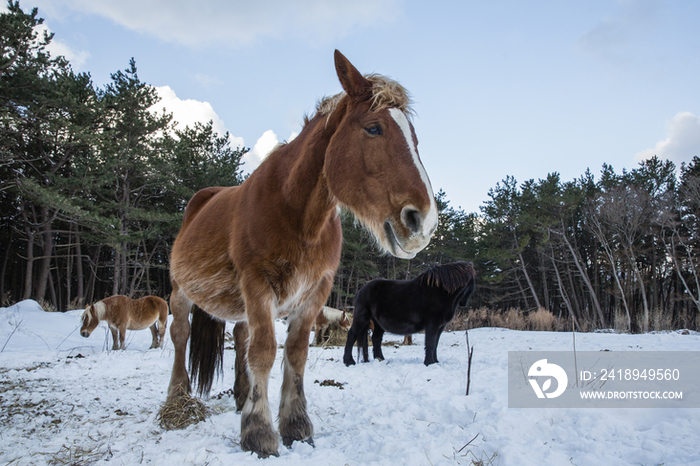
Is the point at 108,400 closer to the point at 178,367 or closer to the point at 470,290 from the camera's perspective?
the point at 178,367

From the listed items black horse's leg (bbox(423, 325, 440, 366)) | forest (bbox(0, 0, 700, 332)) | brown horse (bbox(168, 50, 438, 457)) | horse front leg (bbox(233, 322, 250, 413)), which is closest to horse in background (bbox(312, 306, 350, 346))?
forest (bbox(0, 0, 700, 332))

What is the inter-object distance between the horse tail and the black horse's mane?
342 centimetres

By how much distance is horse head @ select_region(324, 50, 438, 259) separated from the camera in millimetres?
1690

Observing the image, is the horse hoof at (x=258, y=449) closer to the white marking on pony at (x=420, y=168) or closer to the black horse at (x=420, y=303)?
the white marking on pony at (x=420, y=168)

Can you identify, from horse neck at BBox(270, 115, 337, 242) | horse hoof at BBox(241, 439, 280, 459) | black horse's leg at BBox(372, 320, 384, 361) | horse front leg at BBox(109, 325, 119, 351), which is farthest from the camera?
horse front leg at BBox(109, 325, 119, 351)

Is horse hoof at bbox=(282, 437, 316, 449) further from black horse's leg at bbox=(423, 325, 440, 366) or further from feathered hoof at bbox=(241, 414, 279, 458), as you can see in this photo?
black horse's leg at bbox=(423, 325, 440, 366)

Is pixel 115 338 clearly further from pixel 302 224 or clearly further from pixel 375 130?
pixel 375 130

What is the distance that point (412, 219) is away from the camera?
Result: 1.70 meters

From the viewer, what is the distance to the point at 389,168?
1834 millimetres

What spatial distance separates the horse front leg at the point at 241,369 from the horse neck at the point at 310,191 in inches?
59.9

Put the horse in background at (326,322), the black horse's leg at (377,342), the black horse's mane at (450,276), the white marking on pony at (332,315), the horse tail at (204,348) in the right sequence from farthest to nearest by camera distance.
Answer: the white marking on pony at (332,315), the horse in background at (326,322), the black horse's leg at (377,342), the black horse's mane at (450,276), the horse tail at (204,348)

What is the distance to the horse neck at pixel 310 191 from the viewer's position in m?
2.17

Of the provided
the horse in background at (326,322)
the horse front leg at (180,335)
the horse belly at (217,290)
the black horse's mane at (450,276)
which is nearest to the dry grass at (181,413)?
the horse front leg at (180,335)

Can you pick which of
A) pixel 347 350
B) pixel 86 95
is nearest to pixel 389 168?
pixel 347 350
